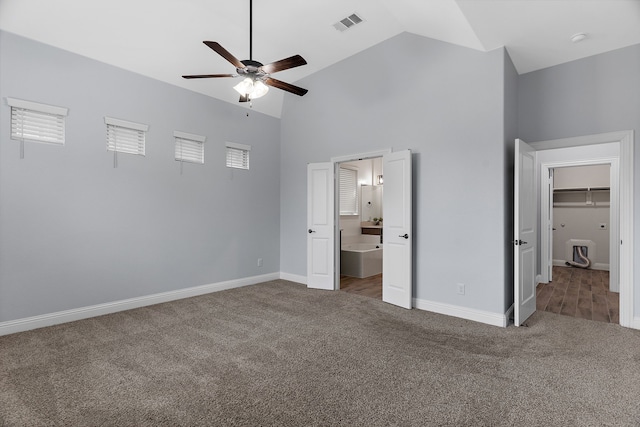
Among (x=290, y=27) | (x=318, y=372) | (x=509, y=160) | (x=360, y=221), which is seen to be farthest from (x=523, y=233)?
(x=360, y=221)

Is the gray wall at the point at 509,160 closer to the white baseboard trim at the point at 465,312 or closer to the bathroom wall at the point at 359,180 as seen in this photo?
the white baseboard trim at the point at 465,312

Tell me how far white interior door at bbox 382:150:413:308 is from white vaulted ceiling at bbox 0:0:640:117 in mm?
1414

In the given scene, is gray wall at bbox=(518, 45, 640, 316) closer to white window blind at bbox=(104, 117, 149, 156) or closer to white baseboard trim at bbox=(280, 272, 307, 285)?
white baseboard trim at bbox=(280, 272, 307, 285)

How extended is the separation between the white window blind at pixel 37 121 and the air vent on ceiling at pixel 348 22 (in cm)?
348

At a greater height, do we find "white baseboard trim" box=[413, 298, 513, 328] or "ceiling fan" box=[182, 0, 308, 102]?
"ceiling fan" box=[182, 0, 308, 102]

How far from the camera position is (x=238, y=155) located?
17.9ft

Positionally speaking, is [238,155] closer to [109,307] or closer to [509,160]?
[109,307]

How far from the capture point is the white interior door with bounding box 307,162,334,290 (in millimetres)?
5289

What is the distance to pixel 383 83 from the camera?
4598 millimetres

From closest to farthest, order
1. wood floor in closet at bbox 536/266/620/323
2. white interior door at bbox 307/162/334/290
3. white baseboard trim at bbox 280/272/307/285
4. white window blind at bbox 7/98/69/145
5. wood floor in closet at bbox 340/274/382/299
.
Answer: white window blind at bbox 7/98/69/145 < wood floor in closet at bbox 536/266/620/323 < wood floor in closet at bbox 340/274/382/299 < white interior door at bbox 307/162/334/290 < white baseboard trim at bbox 280/272/307/285

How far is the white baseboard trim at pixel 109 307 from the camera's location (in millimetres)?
3354

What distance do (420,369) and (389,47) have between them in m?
4.10

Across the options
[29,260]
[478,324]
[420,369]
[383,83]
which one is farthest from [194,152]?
[478,324]

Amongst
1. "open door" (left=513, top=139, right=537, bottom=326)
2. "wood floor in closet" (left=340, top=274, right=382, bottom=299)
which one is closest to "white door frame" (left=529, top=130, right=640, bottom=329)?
"open door" (left=513, top=139, right=537, bottom=326)
